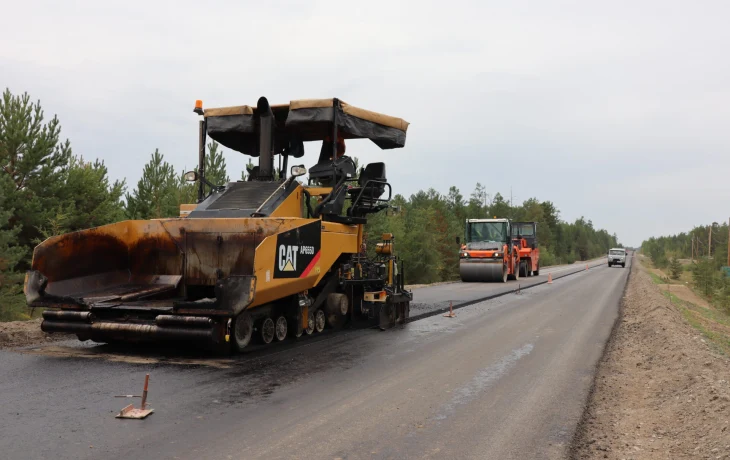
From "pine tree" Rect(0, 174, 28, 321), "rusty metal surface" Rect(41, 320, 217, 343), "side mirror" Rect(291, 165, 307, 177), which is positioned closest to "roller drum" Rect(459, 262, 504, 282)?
"pine tree" Rect(0, 174, 28, 321)

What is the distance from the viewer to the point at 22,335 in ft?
27.2

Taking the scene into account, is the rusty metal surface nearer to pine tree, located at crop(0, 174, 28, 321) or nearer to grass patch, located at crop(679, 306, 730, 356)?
grass patch, located at crop(679, 306, 730, 356)

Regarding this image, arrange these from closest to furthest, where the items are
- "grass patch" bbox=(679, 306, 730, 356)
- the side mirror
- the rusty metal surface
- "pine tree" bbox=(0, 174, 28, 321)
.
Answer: the rusty metal surface
the side mirror
"grass patch" bbox=(679, 306, 730, 356)
"pine tree" bbox=(0, 174, 28, 321)

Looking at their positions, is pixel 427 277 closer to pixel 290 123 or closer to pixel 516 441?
pixel 290 123

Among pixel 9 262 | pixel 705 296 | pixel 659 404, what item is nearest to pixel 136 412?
pixel 659 404

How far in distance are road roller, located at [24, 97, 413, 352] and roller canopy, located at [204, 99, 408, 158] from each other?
2 centimetres

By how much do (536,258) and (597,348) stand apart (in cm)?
2851

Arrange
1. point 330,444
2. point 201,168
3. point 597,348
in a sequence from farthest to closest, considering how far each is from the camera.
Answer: point 201,168 < point 597,348 < point 330,444

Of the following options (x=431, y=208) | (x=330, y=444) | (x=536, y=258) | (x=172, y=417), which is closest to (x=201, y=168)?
(x=172, y=417)

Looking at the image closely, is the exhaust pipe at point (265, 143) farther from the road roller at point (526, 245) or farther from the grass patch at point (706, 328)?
the road roller at point (526, 245)

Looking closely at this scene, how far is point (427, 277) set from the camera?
166ft

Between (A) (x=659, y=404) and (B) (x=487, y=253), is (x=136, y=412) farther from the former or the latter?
(B) (x=487, y=253)

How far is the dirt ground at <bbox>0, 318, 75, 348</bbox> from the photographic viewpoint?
785 cm

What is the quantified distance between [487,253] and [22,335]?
2110 centimetres
